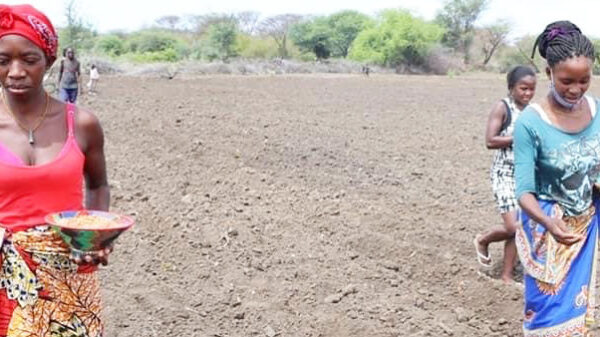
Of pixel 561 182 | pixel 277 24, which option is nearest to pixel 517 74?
pixel 561 182

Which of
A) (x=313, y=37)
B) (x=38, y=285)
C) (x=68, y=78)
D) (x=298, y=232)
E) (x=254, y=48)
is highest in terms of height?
(x=38, y=285)

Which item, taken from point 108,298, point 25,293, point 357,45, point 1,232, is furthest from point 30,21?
point 357,45

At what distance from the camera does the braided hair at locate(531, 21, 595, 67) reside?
10.9 feet

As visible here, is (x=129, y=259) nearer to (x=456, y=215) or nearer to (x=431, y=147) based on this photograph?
(x=456, y=215)

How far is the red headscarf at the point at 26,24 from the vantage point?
8.62ft

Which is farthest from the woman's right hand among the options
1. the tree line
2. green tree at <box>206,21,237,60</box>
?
green tree at <box>206,21,237,60</box>

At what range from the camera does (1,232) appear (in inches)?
104

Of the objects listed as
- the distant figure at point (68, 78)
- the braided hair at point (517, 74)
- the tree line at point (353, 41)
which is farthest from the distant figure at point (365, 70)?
the braided hair at point (517, 74)

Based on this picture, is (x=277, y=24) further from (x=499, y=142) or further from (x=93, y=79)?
(x=499, y=142)

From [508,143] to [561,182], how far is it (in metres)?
2.09

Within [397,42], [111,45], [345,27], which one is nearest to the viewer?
[397,42]

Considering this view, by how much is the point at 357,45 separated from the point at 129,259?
5710 cm

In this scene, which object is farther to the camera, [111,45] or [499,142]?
[111,45]

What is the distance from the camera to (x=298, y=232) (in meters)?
6.77
